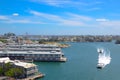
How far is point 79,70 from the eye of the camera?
916 cm

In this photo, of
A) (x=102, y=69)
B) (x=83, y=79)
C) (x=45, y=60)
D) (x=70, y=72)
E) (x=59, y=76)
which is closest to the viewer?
(x=83, y=79)

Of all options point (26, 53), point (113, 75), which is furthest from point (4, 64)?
point (26, 53)

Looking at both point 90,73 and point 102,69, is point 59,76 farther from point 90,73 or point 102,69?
point 102,69

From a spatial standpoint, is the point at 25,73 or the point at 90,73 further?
the point at 90,73

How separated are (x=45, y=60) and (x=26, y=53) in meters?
1.17

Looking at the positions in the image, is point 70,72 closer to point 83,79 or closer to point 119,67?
point 83,79

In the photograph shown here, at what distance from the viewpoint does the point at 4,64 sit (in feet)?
27.5

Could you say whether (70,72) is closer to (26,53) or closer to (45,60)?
(45,60)

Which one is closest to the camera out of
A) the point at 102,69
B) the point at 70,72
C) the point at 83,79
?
the point at 83,79

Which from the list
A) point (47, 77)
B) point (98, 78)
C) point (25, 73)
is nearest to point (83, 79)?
point (98, 78)

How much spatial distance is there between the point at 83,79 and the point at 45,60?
14.8 ft

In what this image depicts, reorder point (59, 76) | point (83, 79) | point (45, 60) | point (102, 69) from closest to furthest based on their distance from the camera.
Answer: point (83, 79) → point (59, 76) → point (102, 69) → point (45, 60)

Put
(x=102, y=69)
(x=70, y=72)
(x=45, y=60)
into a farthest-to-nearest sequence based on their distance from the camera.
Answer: (x=45, y=60)
(x=102, y=69)
(x=70, y=72)

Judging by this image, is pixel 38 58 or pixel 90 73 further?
pixel 38 58
